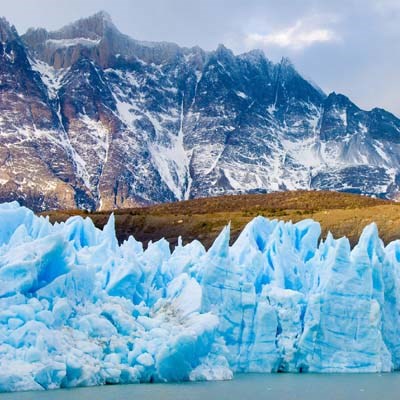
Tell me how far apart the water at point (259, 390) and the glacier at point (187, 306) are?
0.63m

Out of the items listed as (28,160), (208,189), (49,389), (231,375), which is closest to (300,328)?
(231,375)

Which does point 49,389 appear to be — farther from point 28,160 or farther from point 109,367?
point 28,160

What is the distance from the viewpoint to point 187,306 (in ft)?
95.1

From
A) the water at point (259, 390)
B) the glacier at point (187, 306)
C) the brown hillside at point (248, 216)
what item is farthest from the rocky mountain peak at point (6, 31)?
the water at point (259, 390)

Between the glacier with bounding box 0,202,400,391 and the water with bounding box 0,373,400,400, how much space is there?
63 centimetres

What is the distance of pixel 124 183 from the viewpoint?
180 meters

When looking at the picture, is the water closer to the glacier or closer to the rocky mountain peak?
the glacier

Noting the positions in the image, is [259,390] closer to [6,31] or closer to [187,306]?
[187,306]

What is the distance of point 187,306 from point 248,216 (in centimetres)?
6519

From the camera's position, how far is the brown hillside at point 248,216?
81.3 meters

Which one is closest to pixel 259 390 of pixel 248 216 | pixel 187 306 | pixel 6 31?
pixel 187 306

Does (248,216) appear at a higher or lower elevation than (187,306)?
higher

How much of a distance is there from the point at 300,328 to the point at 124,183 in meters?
150

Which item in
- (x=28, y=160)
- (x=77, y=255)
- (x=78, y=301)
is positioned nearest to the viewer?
(x=78, y=301)
